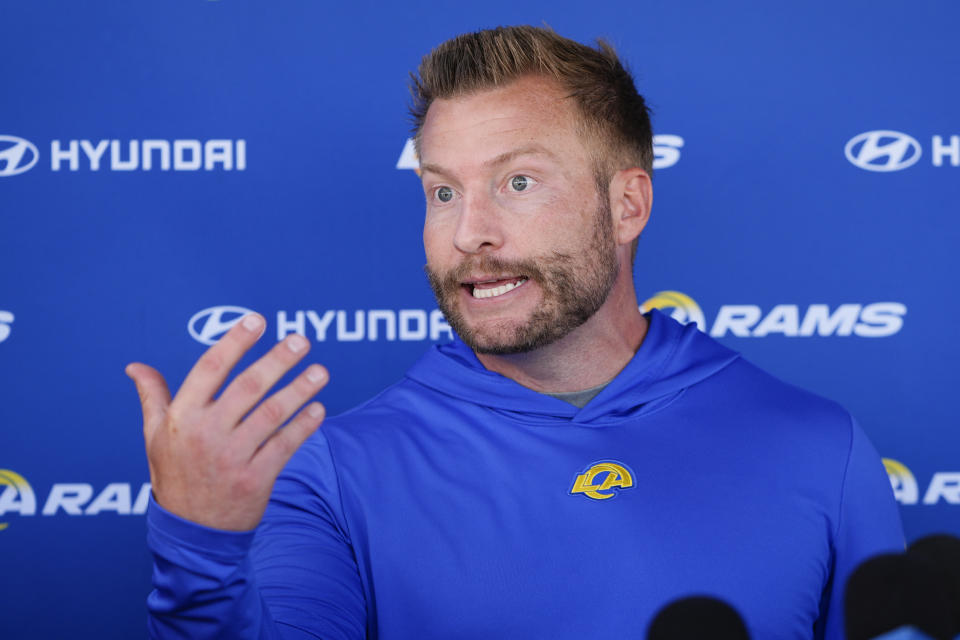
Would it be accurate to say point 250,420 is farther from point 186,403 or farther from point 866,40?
point 866,40

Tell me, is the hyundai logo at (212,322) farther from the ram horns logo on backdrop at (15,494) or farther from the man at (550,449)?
the man at (550,449)

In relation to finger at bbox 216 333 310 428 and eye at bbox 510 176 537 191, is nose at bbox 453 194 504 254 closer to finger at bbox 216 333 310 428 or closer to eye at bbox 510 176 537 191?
eye at bbox 510 176 537 191

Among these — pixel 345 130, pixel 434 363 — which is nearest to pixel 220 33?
pixel 345 130

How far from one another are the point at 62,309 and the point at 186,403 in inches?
47.8

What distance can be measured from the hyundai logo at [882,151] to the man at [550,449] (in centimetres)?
66

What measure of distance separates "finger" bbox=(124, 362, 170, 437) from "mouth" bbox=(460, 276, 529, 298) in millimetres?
564

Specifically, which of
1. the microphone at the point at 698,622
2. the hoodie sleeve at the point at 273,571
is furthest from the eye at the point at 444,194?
the microphone at the point at 698,622

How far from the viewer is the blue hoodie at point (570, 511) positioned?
1076mm

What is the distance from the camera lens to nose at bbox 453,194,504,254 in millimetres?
1199

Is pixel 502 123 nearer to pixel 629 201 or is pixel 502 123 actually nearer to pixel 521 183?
pixel 521 183

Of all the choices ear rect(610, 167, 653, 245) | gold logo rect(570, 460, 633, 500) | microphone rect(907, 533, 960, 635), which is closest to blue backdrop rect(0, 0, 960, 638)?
ear rect(610, 167, 653, 245)

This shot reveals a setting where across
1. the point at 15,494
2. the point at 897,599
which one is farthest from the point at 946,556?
the point at 15,494

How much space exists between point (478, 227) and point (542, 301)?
0.13 metres

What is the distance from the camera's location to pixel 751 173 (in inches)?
73.5
